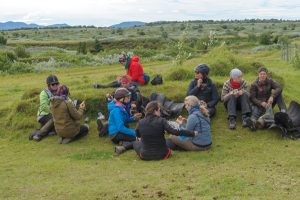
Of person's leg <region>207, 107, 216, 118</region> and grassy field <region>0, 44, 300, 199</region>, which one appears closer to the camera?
grassy field <region>0, 44, 300, 199</region>

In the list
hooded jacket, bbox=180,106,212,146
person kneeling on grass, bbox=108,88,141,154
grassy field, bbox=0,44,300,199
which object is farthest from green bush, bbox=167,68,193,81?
hooded jacket, bbox=180,106,212,146

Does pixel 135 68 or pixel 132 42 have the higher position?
pixel 135 68

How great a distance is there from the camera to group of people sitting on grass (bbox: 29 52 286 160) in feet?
32.8

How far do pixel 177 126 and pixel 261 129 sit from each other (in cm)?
241

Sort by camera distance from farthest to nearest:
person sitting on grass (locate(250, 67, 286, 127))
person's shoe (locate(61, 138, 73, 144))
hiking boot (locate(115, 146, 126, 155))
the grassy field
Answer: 1. person sitting on grass (locate(250, 67, 286, 127))
2. person's shoe (locate(61, 138, 73, 144))
3. hiking boot (locate(115, 146, 126, 155))
4. the grassy field

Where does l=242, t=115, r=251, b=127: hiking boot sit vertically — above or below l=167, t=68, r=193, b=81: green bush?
below

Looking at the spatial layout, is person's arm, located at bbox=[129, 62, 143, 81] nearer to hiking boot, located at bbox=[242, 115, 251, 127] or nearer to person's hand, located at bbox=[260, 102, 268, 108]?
hiking boot, located at bbox=[242, 115, 251, 127]

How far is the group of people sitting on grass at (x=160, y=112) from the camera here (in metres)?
9.98

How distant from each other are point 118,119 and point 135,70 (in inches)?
124

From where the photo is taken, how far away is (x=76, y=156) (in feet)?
34.9

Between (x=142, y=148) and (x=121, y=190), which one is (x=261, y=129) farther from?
(x=121, y=190)

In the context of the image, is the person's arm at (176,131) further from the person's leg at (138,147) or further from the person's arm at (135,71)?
the person's arm at (135,71)

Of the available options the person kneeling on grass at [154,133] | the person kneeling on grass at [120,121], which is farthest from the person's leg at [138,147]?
the person kneeling on grass at [120,121]

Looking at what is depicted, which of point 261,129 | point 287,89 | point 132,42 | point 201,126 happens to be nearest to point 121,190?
point 201,126
